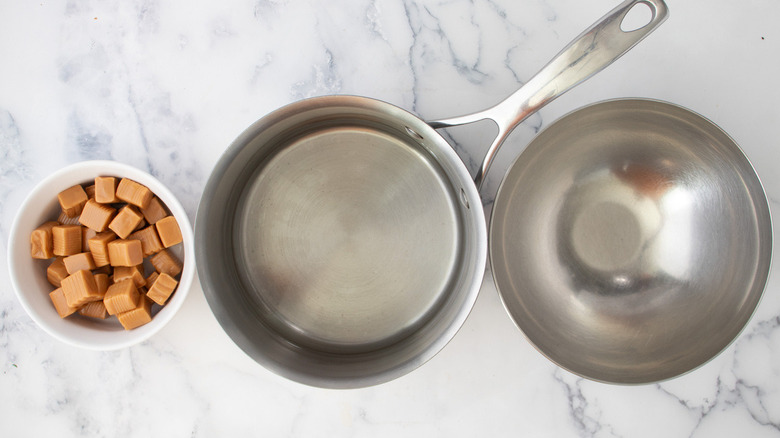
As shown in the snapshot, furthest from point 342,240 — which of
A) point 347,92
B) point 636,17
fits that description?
point 636,17

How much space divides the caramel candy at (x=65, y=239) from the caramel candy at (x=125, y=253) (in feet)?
0.18

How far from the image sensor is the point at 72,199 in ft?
2.46

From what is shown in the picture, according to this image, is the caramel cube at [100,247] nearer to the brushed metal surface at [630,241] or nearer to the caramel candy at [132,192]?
the caramel candy at [132,192]

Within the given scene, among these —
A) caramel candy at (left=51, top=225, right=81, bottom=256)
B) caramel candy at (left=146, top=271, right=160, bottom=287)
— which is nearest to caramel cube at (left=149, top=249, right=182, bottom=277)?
caramel candy at (left=146, top=271, right=160, bottom=287)

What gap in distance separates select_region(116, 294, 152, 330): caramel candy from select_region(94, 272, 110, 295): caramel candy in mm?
48

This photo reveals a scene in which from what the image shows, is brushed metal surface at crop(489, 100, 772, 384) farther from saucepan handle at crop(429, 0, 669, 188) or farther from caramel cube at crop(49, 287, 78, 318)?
caramel cube at crop(49, 287, 78, 318)

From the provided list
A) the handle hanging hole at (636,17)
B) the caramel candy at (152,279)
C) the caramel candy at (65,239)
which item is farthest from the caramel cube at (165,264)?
the handle hanging hole at (636,17)

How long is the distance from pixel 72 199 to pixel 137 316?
0.64ft

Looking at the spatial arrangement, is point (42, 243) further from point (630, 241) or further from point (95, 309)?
point (630, 241)

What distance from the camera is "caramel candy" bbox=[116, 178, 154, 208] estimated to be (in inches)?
29.4

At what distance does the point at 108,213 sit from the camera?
→ 752mm

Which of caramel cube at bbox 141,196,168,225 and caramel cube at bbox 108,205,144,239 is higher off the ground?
caramel cube at bbox 141,196,168,225

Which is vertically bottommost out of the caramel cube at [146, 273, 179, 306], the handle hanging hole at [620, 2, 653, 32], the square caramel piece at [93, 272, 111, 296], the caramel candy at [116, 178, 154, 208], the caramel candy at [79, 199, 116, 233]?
the square caramel piece at [93, 272, 111, 296]

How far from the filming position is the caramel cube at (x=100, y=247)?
743 mm
